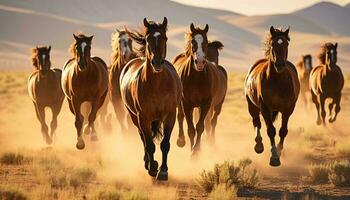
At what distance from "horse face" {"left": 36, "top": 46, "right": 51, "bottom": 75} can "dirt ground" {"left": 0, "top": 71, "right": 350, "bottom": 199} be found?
232cm

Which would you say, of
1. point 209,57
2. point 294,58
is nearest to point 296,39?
point 294,58

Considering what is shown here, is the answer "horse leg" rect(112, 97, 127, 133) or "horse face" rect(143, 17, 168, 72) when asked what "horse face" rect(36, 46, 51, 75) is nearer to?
"horse leg" rect(112, 97, 127, 133)

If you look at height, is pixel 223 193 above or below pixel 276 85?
below

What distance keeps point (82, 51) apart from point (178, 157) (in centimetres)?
370

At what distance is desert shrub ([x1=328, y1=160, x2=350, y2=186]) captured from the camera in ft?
35.3

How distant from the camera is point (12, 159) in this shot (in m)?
13.6

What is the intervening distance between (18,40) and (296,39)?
306 ft

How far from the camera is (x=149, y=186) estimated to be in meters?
10.6

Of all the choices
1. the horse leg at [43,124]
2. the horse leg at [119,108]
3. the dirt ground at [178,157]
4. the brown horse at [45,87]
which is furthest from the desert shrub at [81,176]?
the brown horse at [45,87]

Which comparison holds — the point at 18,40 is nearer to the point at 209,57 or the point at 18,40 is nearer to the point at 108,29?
the point at 108,29

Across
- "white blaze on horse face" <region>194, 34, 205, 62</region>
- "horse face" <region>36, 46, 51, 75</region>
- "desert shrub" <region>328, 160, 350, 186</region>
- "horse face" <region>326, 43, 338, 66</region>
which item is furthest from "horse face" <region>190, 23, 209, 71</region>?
"horse face" <region>326, 43, 338, 66</region>

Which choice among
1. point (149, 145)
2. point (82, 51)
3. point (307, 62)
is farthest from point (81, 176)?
point (307, 62)

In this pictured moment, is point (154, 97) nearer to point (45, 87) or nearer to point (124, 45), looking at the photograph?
point (124, 45)

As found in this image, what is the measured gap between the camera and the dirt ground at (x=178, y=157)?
10.2 meters
